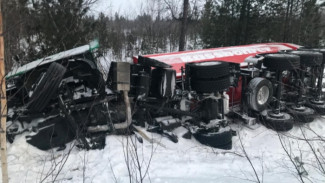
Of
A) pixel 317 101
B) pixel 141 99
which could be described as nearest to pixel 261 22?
pixel 317 101

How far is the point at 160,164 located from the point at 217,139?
120 cm

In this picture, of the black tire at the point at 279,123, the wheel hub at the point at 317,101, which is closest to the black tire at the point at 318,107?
the wheel hub at the point at 317,101

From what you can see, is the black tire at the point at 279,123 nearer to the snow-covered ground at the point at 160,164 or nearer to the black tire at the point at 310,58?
the snow-covered ground at the point at 160,164

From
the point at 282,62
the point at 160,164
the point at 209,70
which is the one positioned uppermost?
the point at 282,62

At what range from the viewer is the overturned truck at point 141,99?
3775 mm

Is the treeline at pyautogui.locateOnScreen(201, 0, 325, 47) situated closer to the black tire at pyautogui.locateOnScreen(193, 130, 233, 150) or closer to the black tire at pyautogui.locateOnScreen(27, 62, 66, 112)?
the black tire at pyautogui.locateOnScreen(193, 130, 233, 150)

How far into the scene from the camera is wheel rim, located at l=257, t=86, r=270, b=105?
5182 mm

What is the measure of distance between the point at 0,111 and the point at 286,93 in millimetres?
5703

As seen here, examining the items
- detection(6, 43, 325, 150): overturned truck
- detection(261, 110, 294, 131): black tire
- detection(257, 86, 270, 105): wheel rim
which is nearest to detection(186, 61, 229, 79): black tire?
detection(6, 43, 325, 150): overturned truck

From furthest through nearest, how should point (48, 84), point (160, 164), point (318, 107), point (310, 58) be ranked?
1. point (318, 107)
2. point (310, 58)
3. point (160, 164)
4. point (48, 84)

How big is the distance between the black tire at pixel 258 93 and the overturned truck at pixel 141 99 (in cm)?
2

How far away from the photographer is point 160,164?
3547 millimetres

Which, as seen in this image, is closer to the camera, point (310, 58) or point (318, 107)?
point (310, 58)

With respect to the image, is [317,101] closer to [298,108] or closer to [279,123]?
[298,108]
